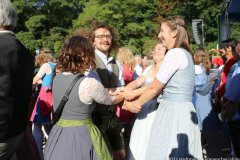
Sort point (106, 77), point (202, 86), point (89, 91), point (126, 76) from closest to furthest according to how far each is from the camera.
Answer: point (89, 91)
point (106, 77)
point (202, 86)
point (126, 76)

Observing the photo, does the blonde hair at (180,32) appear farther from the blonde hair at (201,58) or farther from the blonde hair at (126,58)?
the blonde hair at (126,58)

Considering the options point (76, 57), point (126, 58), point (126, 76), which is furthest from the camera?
point (126, 58)

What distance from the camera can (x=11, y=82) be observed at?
2.44 m

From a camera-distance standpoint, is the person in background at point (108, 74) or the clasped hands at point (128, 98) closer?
the clasped hands at point (128, 98)

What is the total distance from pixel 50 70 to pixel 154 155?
3.11m

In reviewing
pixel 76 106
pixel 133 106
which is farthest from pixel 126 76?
pixel 76 106

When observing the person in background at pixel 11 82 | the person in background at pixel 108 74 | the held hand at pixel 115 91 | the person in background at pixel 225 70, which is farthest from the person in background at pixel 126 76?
the person in background at pixel 11 82

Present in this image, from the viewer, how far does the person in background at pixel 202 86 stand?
6.30 m

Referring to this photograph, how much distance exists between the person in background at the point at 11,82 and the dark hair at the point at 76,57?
44 cm

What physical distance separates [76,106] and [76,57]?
0.42 m

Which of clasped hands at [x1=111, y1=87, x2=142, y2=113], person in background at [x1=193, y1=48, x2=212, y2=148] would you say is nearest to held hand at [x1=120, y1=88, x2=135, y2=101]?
clasped hands at [x1=111, y1=87, x2=142, y2=113]

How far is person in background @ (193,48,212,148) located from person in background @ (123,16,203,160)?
3152 mm

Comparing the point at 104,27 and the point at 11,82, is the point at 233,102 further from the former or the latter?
the point at 11,82

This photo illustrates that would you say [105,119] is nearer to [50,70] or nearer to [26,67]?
[26,67]
